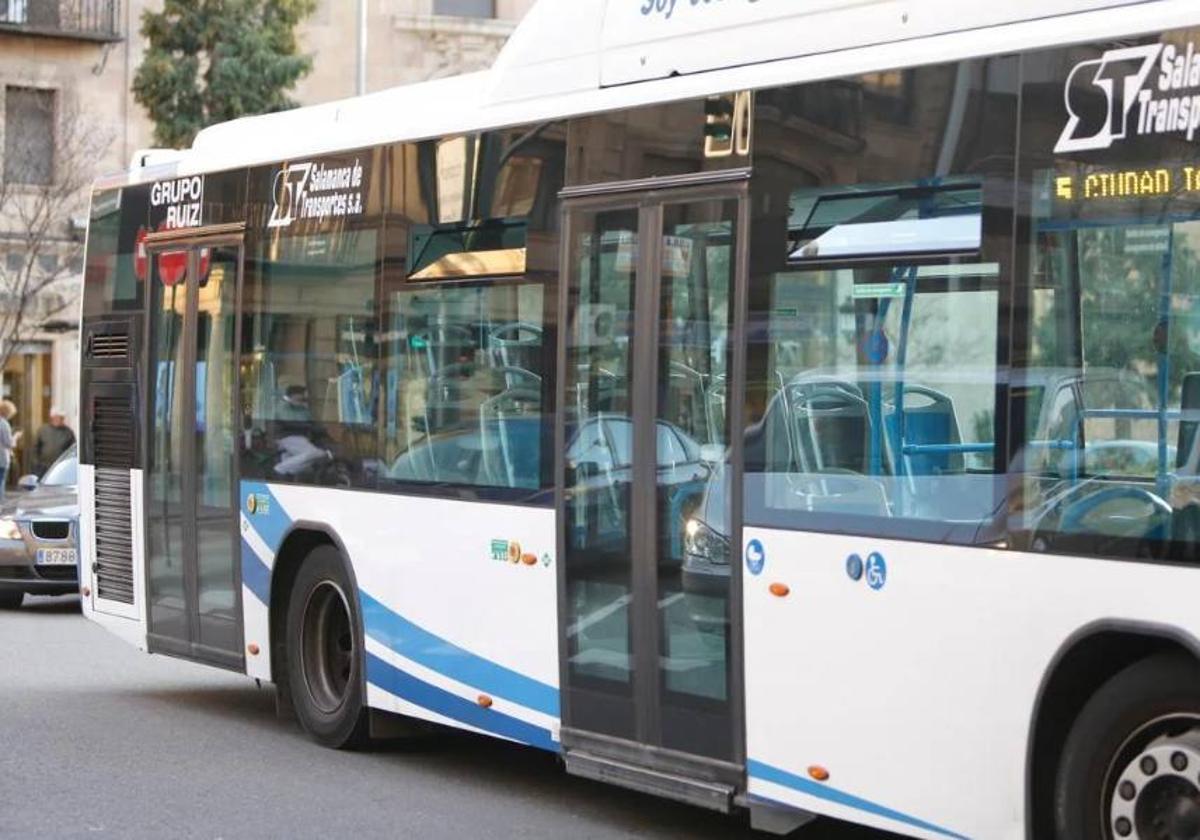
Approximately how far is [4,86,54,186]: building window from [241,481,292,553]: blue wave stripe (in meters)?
25.2

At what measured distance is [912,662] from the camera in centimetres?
686

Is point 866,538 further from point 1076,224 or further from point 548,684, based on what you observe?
point 548,684

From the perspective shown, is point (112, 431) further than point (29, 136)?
No

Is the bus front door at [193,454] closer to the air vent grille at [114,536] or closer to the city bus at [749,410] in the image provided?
the city bus at [749,410]

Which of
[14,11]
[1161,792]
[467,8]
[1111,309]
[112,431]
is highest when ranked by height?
[467,8]

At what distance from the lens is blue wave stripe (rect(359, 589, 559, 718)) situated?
28.8ft

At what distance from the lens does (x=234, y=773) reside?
9.99 m

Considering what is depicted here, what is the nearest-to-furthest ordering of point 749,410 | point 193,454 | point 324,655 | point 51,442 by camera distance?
point 749,410 < point 324,655 < point 193,454 < point 51,442

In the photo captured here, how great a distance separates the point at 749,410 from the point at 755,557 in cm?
52

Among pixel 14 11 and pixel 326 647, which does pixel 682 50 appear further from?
pixel 14 11

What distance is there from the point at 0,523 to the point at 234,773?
9.65 metres

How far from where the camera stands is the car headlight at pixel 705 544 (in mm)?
7691

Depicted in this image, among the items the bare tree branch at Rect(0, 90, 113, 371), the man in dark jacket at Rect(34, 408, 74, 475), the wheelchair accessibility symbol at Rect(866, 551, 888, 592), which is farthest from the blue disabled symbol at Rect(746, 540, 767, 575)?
the bare tree branch at Rect(0, 90, 113, 371)

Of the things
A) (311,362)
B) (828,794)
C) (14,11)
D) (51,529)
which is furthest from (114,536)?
(14,11)
